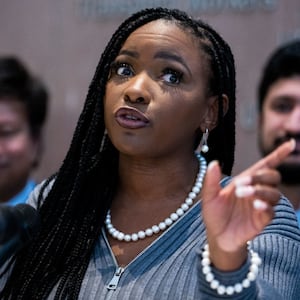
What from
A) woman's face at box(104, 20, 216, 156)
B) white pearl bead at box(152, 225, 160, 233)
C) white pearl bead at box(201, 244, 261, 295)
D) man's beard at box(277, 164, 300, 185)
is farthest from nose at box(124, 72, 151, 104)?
man's beard at box(277, 164, 300, 185)

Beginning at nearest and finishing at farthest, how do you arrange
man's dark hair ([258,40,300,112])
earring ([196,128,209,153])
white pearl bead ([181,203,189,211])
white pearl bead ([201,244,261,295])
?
1. white pearl bead ([201,244,261,295])
2. white pearl bead ([181,203,189,211])
3. earring ([196,128,209,153])
4. man's dark hair ([258,40,300,112])

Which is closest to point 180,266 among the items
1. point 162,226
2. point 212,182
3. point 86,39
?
point 162,226

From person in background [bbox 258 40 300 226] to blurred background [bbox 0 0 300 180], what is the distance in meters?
0.25

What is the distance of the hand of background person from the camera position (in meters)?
1.51

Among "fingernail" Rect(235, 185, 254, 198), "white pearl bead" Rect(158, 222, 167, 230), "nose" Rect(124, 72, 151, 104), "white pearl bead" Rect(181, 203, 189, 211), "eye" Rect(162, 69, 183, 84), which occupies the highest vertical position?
"eye" Rect(162, 69, 183, 84)

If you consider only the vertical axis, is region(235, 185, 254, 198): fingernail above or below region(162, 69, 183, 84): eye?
below

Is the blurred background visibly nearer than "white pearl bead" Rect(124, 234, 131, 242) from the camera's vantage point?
No

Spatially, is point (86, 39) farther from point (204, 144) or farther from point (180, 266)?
point (180, 266)

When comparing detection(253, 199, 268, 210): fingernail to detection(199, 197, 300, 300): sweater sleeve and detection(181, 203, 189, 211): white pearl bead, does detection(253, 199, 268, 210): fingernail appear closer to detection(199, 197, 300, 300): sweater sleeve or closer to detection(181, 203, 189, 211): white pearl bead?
detection(199, 197, 300, 300): sweater sleeve

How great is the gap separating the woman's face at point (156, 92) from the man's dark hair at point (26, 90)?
1561 mm

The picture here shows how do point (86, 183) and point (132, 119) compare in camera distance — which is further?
point (86, 183)

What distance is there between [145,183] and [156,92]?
265 mm

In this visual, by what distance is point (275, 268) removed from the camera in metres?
1.84

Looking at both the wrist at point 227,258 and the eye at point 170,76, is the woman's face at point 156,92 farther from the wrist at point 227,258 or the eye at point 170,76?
the wrist at point 227,258
